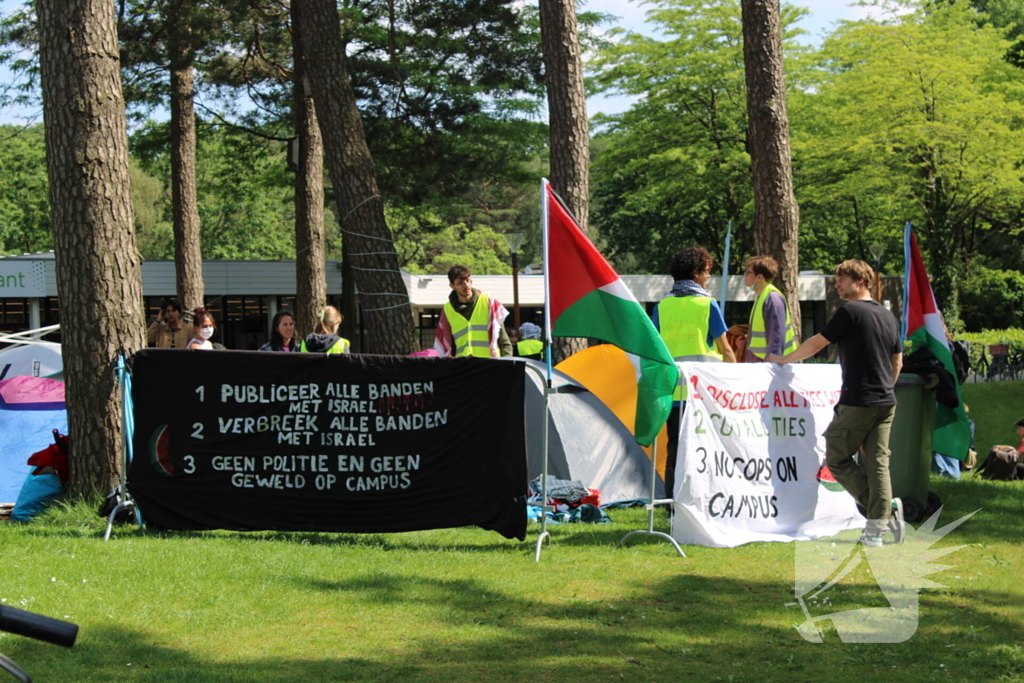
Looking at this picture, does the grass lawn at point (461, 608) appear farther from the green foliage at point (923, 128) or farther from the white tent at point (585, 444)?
the green foliage at point (923, 128)

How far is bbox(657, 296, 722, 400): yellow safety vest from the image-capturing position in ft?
25.5

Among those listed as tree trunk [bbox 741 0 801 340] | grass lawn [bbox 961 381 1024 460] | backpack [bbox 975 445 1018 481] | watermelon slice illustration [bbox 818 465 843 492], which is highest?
tree trunk [bbox 741 0 801 340]

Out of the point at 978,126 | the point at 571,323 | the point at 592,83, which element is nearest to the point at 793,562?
the point at 571,323

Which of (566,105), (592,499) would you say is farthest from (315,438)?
(566,105)

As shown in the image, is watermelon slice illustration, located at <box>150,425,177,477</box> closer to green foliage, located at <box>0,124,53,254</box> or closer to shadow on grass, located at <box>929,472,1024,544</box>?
shadow on grass, located at <box>929,472,1024,544</box>

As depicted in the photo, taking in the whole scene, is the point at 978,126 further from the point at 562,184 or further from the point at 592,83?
the point at 562,184

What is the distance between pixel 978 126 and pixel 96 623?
33537mm

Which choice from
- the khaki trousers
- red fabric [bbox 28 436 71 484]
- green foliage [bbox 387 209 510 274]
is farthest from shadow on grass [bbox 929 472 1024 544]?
green foliage [bbox 387 209 510 274]

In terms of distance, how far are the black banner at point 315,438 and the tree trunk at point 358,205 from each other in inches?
205

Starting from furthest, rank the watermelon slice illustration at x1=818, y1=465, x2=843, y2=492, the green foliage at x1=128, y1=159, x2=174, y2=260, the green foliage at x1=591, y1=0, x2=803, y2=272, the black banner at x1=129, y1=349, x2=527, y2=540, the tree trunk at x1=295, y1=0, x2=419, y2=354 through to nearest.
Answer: the green foliage at x1=128, y1=159, x2=174, y2=260 < the green foliage at x1=591, y1=0, x2=803, y2=272 < the tree trunk at x1=295, y1=0, x2=419, y2=354 < the watermelon slice illustration at x1=818, y1=465, x2=843, y2=492 < the black banner at x1=129, y1=349, x2=527, y2=540

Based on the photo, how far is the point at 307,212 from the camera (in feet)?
61.1

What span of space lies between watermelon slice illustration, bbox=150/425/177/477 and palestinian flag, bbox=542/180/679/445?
2.78 m

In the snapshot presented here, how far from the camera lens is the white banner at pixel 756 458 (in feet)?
23.4

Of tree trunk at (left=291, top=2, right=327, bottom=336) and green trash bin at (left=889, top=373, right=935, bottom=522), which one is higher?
tree trunk at (left=291, top=2, right=327, bottom=336)
